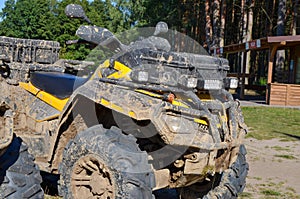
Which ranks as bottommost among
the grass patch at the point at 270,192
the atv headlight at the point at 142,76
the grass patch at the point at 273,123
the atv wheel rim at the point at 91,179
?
the grass patch at the point at 273,123

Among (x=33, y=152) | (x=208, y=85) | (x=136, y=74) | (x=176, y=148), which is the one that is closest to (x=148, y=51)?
(x=136, y=74)

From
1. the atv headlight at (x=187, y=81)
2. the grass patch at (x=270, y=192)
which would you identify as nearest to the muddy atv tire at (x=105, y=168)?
the atv headlight at (x=187, y=81)

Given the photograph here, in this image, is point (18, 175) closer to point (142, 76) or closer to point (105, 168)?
point (105, 168)

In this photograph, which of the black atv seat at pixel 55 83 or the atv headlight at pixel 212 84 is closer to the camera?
the atv headlight at pixel 212 84

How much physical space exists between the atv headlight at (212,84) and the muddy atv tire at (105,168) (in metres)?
0.76

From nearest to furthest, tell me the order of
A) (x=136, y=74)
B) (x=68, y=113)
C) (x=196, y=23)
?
1. (x=136, y=74)
2. (x=68, y=113)
3. (x=196, y=23)

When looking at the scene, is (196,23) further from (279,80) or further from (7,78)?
(7,78)

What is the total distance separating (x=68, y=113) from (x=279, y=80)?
2369 cm

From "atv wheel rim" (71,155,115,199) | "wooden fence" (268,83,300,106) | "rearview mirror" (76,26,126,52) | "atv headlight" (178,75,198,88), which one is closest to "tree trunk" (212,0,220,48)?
"wooden fence" (268,83,300,106)

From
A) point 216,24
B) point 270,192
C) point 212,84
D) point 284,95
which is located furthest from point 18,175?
point 216,24

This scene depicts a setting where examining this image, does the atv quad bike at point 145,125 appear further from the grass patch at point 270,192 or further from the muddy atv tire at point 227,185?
the grass patch at point 270,192

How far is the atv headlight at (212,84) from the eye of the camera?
3977mm

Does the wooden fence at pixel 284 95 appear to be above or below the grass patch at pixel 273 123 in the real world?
above

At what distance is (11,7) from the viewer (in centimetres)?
6019
